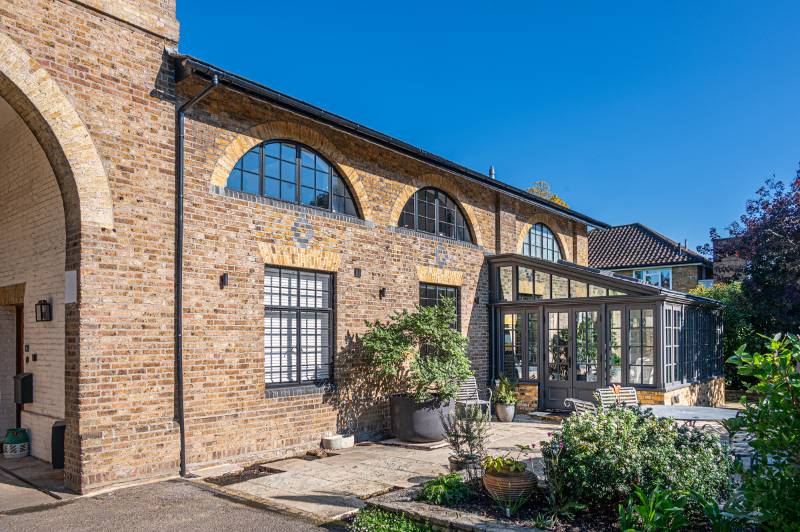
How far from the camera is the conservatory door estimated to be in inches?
499

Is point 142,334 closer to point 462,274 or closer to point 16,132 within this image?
point 16,132

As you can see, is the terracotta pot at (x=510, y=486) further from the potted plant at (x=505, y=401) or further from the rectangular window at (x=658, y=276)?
the rectangular window at (x=658, y=276)

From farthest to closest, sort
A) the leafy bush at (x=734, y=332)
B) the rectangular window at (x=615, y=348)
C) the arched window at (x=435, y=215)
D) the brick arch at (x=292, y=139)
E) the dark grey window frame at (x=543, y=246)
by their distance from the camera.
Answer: the leafy bush at (x=734, y=332)
the dark grey window frame at (x=543, y=246)
the rectangular window at (x=615, y=348)
the arched window at (x=435, y=215)
the brick arch at (x=292, y=139)

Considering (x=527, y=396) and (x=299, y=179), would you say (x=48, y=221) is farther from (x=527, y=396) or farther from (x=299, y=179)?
(x=527, y=396)

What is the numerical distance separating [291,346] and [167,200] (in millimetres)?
2907

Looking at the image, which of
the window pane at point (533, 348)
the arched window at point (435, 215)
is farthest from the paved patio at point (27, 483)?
the window pane at point (533, 348)

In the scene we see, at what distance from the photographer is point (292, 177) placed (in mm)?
9781

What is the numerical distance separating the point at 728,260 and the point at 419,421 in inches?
409

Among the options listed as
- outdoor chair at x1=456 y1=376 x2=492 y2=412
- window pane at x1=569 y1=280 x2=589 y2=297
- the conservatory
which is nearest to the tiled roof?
the conservatory

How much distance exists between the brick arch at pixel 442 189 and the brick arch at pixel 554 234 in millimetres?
2073

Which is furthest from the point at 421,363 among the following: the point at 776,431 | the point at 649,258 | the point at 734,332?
Answer: the point at 649,258

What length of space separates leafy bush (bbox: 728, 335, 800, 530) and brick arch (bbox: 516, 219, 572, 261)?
461 inches

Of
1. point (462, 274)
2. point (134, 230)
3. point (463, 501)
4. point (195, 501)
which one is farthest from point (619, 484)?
point (462, 274)

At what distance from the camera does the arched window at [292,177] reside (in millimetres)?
9141
